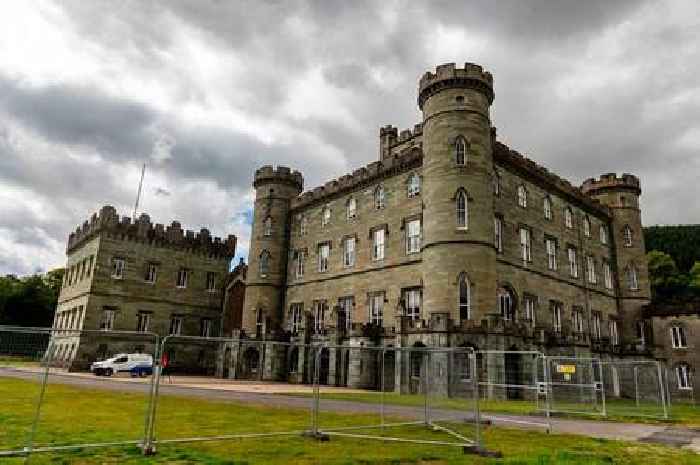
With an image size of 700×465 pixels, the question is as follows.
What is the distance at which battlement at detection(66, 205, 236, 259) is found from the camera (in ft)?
138

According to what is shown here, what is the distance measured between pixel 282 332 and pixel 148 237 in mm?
16777

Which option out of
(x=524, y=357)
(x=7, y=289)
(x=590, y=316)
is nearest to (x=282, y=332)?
(x=524, y=357)

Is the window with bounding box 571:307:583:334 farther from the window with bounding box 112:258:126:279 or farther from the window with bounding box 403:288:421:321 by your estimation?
the window with bounding box 112:258:126:279

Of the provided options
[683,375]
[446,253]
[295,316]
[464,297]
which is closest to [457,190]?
[446,253]

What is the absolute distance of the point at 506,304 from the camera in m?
29.3

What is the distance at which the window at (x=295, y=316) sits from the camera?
3809 centimetres

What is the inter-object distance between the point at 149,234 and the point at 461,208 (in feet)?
95.7

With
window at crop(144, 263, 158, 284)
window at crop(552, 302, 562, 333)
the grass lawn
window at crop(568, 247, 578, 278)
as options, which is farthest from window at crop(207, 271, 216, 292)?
the grass lawn

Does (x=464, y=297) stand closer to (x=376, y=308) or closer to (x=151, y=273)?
(x=376, y=308)

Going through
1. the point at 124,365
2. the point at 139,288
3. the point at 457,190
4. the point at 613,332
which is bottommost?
the point at 124,365

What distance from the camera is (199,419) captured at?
11680 millimetres

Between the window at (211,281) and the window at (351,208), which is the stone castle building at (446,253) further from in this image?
the window at (211,281)

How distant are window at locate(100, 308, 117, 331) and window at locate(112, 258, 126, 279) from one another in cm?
283

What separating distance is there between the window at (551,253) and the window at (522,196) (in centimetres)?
336
